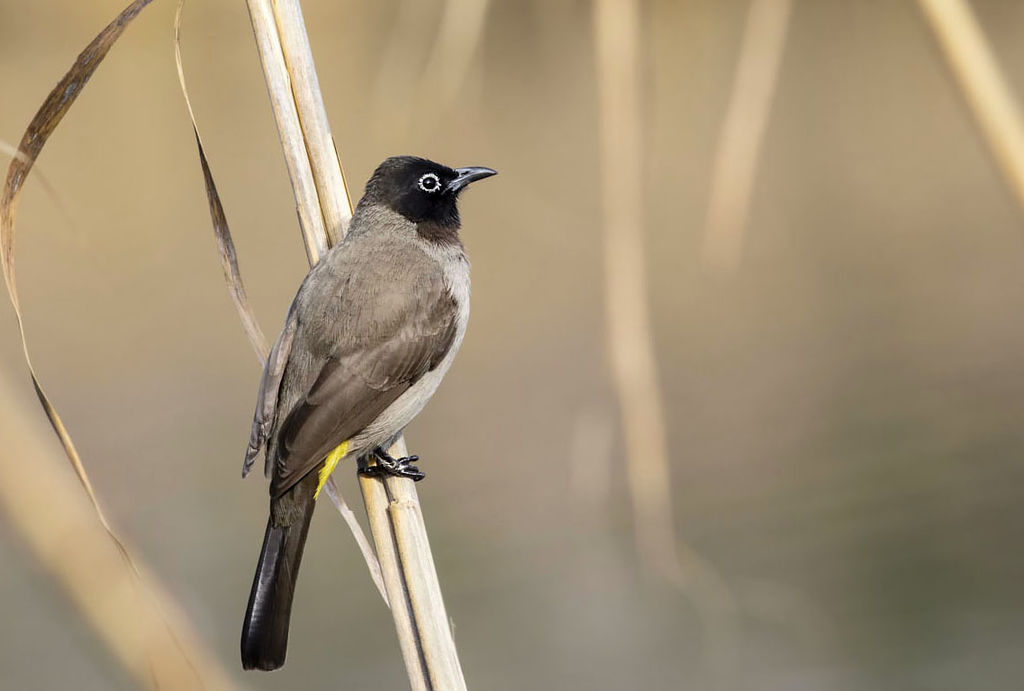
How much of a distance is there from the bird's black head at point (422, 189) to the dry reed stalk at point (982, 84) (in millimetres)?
1845

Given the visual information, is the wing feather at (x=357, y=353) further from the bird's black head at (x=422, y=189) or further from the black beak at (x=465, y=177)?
the black beak at (x=465, y=177)

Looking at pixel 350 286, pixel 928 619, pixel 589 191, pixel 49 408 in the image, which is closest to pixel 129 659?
pixel 49 408

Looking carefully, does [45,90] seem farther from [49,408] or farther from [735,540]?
[49,408]

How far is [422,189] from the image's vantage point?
147 inches

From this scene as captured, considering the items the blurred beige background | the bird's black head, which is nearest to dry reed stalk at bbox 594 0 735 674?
the bird's black head

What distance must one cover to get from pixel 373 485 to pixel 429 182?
3.79 ft

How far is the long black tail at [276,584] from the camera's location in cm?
280

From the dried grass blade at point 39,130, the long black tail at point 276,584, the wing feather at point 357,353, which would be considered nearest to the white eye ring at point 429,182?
the wing feather at point 357,353

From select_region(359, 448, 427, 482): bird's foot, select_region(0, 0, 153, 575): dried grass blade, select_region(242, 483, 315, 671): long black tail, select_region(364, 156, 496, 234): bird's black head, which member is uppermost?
select_region(364, 156, 496, 234): bird's black head

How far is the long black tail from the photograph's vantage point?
2.80 m

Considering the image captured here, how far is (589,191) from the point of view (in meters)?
8.19

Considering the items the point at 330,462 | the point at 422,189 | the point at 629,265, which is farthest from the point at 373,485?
the point at 422,189

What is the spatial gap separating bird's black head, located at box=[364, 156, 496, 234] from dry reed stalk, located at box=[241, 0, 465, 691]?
2.10 feet

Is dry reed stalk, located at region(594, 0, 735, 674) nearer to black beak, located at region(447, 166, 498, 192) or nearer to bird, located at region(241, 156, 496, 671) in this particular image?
bird, located at region(241, 156, 496, 671)
